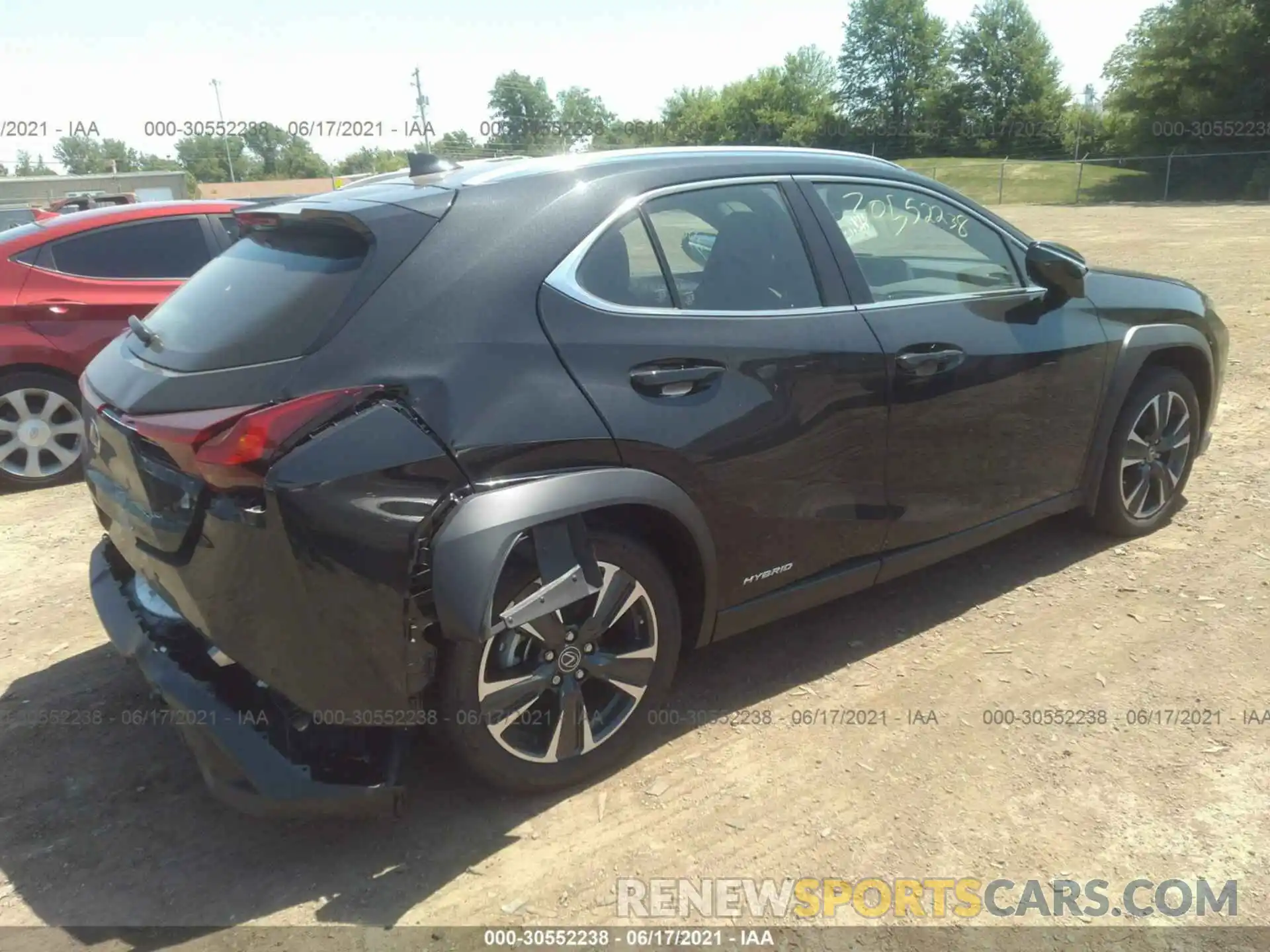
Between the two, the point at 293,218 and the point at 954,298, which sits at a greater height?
the point at 293,218

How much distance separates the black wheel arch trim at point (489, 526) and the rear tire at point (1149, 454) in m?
2.71

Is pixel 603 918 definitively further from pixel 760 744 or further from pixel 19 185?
pixel 19 185

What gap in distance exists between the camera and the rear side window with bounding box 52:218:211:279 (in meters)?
6.23

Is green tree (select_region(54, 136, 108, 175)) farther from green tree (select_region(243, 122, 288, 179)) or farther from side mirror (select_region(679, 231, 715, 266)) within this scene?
side mirror (select_region(679, 231, 715, 266))

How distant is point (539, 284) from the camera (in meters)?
2.74

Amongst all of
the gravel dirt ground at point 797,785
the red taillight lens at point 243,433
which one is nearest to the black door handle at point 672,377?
the red taillight lens at point 243,433

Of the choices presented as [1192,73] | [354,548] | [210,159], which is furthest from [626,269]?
[210,159]

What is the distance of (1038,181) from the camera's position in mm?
39938

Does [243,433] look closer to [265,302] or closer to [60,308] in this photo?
[265,302]

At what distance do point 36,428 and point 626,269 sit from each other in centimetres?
490

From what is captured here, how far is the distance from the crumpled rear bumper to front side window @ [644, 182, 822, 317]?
5.50 feet

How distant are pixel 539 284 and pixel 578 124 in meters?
64.0
